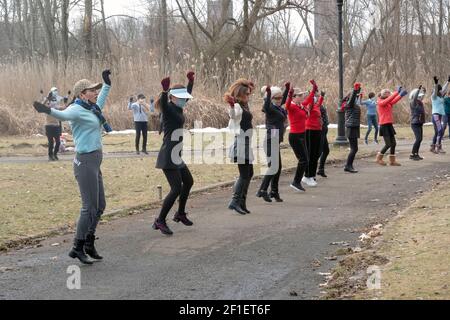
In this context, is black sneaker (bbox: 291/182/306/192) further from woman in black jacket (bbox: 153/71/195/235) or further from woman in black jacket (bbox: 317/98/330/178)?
woman in black jacket (bbox: 153/71/195/235)

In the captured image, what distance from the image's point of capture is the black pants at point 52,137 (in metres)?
18.7

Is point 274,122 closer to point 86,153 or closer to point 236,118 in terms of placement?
point 236,118

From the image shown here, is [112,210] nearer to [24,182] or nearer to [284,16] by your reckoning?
[24,182]

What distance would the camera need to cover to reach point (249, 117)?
35.0ft

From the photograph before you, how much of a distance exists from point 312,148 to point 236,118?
3.56 meters

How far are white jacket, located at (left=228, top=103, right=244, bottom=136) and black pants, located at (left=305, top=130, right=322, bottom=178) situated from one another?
3423mm

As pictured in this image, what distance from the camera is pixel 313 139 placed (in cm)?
1377

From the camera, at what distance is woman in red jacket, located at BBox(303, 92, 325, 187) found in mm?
13680

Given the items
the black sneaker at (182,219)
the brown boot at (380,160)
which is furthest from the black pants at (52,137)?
the black sneaker at (182,219)

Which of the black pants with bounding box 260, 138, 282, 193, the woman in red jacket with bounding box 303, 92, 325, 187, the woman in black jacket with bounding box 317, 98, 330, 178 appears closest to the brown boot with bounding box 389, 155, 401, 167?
the woman in black jacket with bounding box 317, 98, 330, 178

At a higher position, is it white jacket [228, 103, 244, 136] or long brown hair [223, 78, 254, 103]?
long brown hair [223, 78, 254, 103]

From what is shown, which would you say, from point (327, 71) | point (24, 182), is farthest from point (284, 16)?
point (24, 182)

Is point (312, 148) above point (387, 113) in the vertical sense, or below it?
below

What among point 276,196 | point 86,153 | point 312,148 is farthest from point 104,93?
point 312,148
